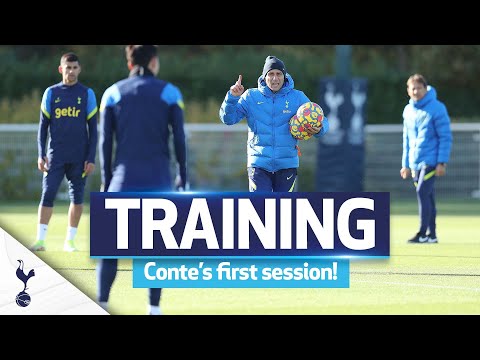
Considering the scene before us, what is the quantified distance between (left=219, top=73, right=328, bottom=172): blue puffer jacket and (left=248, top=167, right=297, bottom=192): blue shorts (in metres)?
0.06

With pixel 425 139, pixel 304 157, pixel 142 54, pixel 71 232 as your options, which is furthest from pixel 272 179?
pixel 304 157

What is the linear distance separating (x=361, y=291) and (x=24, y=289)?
3.35 meters

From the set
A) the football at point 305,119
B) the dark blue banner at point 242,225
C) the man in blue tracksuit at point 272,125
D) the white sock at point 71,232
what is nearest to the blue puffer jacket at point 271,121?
the man in blue tracksuit at point 272,125

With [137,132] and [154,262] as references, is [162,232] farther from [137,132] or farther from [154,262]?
[137,132]

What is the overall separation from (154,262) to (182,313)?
3.24 feet

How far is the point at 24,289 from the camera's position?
401 inches

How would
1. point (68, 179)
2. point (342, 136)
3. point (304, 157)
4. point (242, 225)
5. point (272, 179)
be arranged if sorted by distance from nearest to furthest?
point (242, 225)
point (272, 179)
point (68, 179)
point (342, 136)
point (304, 157)

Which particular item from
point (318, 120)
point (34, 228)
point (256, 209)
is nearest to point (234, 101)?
point (318, 120)

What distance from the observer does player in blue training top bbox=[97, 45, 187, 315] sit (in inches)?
371

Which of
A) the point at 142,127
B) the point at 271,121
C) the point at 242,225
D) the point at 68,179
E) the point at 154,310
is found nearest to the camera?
the point at 142,127

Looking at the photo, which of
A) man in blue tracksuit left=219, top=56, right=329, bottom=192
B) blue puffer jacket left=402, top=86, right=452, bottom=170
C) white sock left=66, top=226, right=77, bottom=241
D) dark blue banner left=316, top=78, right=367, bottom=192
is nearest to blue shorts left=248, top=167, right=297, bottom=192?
man in blue tracksuit left=219, top=56, right=329, bottom=192

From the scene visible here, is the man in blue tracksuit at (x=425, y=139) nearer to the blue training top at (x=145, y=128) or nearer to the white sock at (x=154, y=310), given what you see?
the white sock at (x=154, y=310)

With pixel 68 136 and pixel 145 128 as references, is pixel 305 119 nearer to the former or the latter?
pixel 145 128

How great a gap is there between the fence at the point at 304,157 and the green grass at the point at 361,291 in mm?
10810
